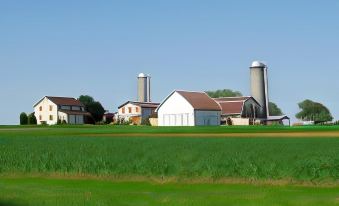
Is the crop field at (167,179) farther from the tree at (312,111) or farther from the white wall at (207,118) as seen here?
the tree at (312,111)

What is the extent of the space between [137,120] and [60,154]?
11144cm

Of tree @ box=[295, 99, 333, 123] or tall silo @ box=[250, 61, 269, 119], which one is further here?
tree @ box=[295, 99, 333, 123]

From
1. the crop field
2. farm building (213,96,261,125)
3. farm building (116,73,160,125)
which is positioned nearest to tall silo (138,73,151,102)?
farm building (116,73,160,125)

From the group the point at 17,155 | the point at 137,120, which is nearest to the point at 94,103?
the point at 137,120

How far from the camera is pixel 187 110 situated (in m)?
119

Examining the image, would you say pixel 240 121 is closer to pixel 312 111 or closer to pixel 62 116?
pixel 62 116

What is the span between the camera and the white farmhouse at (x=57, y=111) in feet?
456

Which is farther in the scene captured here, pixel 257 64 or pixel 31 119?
pixel 257 64

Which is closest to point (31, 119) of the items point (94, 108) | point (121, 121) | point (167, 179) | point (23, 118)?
point (23, 118)

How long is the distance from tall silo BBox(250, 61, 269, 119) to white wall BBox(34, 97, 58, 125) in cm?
4852

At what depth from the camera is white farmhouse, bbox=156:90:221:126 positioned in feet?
391

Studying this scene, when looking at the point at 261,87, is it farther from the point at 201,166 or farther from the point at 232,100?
the point at 201,166

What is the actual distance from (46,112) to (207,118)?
4288cm

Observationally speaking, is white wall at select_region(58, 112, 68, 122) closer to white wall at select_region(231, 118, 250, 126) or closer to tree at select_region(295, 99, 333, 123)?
white wall at select_region(231, 118, 250, 126)
